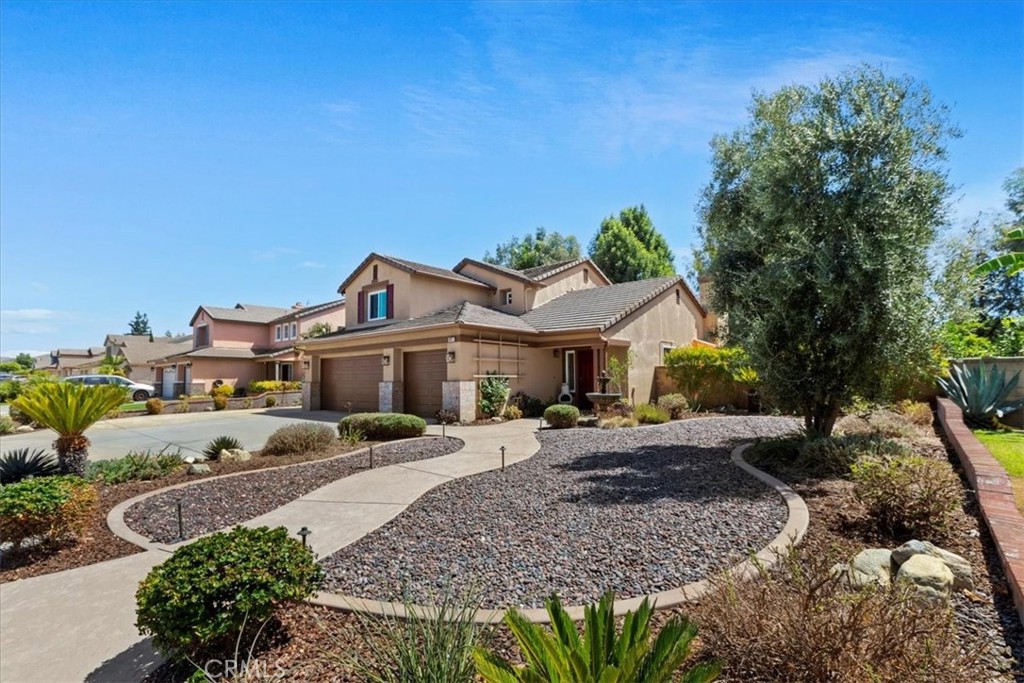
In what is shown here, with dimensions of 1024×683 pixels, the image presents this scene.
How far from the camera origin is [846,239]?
26.4ft

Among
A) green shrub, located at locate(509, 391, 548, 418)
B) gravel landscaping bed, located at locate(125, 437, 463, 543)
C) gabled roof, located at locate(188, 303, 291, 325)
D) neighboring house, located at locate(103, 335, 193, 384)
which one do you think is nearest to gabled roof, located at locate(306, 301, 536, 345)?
green shrub, located at locate(509, 391, 548, 418)

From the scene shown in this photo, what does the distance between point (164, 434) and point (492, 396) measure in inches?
433

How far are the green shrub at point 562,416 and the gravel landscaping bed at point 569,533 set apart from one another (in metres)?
5.55

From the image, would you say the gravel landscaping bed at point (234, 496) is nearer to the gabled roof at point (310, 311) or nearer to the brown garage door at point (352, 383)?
the brown garage door at point (352, 383)

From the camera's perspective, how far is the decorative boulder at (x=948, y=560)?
374cm

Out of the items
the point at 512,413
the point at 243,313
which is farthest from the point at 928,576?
the point at 243,313

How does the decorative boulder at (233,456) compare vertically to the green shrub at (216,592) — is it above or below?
below

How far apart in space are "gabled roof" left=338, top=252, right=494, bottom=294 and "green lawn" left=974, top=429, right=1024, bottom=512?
57.8 ft

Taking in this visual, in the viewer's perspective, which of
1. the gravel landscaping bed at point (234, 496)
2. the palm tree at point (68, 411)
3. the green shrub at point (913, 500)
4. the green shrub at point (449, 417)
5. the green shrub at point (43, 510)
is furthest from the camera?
the green shrub at point (449, 417)

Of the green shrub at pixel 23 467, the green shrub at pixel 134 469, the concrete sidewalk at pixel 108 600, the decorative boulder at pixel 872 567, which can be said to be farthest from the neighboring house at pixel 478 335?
the decorative boulder at pixel 872 567

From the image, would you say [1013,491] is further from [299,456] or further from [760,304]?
[299,456]

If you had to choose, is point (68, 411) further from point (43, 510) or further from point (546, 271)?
point (546, 271)

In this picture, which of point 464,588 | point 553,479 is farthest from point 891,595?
point 553,479

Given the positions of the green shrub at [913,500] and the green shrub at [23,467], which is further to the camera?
the green shrub at [23,467]
